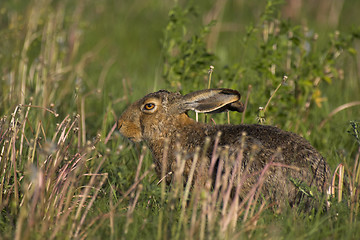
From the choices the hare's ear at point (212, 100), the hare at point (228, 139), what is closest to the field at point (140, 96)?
the hare at point (228, 139)

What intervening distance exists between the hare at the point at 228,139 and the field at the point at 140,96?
0.21 meters

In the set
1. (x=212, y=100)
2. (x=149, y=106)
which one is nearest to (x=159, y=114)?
(x=149, y=106)

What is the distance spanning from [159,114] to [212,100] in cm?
59

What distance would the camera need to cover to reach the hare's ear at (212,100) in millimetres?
4598

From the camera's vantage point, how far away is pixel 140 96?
253 inches

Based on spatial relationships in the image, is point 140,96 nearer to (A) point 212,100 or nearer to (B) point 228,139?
(A) point 212,100

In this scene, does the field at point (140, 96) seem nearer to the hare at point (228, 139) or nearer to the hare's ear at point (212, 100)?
the hare at point (228, 139)

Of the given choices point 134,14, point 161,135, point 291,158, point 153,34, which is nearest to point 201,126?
point 161,135

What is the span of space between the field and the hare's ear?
34cm

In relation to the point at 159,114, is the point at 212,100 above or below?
above

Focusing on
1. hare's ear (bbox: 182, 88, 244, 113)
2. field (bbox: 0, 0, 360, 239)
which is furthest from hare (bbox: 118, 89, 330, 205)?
field (bbox: 0, 0, 360, 239)

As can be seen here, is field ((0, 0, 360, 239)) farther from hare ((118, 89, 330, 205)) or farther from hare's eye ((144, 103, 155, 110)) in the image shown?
hare's eye ((144, 103, 155, 110))

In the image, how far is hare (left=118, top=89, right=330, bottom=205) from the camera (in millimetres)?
4133

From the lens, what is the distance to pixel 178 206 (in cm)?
396
